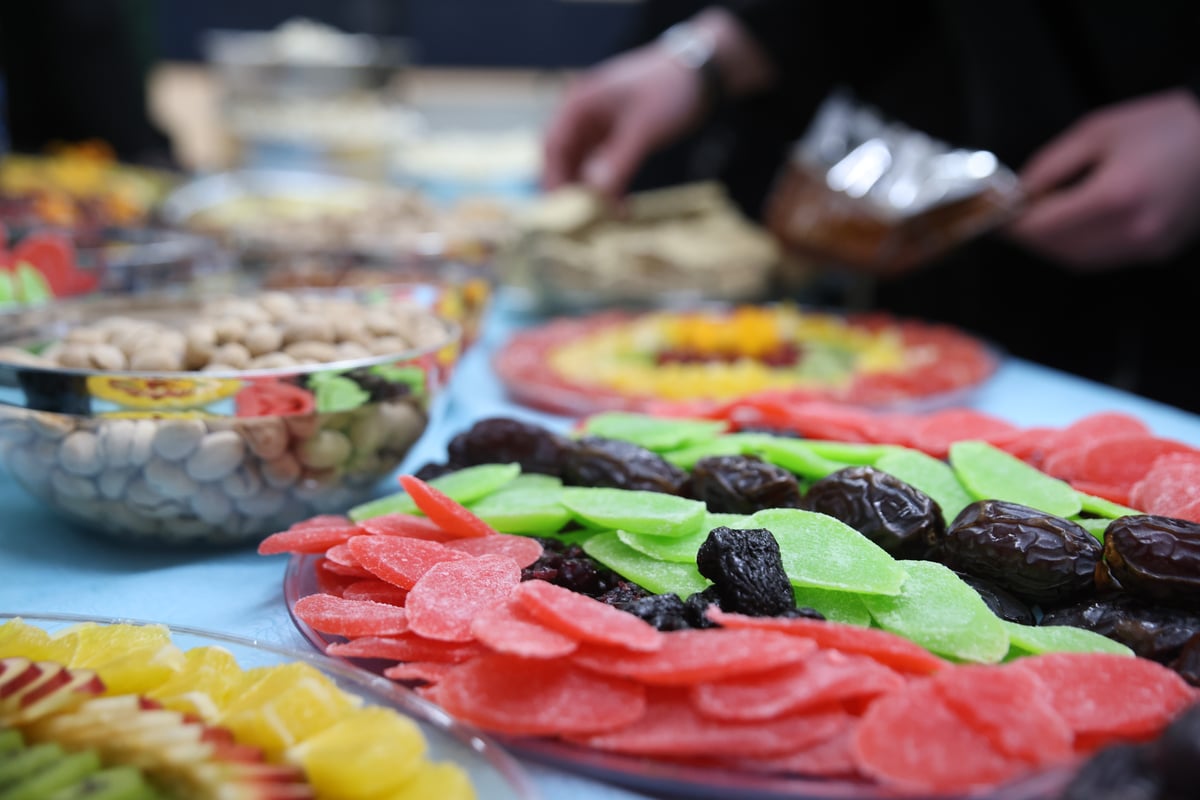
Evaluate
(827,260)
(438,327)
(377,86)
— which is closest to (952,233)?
(827,260)

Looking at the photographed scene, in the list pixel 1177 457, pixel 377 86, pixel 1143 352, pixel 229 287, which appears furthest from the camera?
pixel 377 86

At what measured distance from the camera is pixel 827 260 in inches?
85.7

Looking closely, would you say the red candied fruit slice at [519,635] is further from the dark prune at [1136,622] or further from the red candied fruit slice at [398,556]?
the dark prune at [1136,622]

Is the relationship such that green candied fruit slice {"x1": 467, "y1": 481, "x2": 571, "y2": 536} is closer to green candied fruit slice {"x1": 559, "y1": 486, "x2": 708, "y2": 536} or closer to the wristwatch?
green candied fruit slice {"x1": 559, "y1": 486, "x2": 708, "y2": 536}

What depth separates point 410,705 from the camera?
56 centimetres

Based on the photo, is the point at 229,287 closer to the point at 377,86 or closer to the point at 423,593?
the point at 423,593

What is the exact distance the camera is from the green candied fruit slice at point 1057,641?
64 centimetres

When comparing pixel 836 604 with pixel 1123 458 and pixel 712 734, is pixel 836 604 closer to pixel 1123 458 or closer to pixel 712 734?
pixel 712 734

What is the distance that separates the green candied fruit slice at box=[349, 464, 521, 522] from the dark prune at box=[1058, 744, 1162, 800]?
1.77 ft

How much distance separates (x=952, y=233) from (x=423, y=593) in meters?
1.49

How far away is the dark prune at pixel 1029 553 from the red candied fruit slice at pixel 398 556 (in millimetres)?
413

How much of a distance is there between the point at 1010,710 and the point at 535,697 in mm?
Answer: 282

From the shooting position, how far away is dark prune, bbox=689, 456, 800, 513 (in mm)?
877

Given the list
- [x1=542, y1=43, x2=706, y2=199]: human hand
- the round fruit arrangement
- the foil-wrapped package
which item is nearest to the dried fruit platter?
the round fruit arrangement
